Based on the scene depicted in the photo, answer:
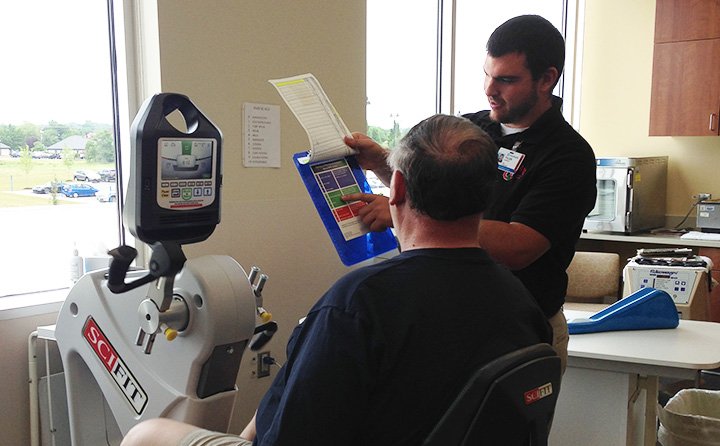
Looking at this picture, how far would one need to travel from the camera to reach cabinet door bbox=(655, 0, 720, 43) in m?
4.47

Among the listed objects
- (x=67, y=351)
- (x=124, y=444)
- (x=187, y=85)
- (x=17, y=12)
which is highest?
(x=17, y=12)

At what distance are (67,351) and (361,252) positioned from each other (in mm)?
755

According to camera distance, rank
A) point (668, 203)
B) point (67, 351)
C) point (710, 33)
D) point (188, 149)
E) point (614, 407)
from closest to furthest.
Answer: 1. point (188, 149)
2. point (67, 351)
3. point (614, 407)
4. point (710, 33)
5. point (668, 203)

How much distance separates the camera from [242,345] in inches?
61.8

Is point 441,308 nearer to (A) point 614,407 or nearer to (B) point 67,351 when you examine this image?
(B) point 67,351

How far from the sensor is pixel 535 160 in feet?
6.10

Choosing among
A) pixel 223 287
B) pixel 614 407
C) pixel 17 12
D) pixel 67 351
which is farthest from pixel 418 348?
pixel 17 12

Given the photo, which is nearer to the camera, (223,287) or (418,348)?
(418,348)

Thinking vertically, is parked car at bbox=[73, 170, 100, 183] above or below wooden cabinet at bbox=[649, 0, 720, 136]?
below

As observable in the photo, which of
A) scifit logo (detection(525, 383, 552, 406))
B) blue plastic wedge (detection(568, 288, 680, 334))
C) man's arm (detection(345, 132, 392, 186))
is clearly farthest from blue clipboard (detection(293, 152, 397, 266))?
blue plastic wedge (detection(568, 288, 680, 334))

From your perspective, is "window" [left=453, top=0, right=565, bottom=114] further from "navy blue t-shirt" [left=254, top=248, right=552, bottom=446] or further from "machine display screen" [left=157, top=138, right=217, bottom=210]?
"navy blue t-shirt" [left=254, top=248, right=552, bottom=446]

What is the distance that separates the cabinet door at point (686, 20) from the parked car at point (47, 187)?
3.95 meters

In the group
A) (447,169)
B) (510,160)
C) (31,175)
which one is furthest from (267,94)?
(447,169)

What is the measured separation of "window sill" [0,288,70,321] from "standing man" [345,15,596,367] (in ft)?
3.85
